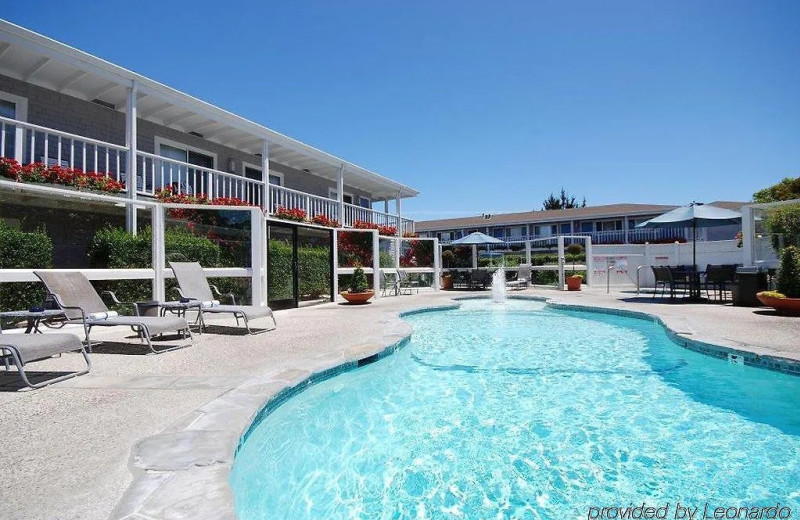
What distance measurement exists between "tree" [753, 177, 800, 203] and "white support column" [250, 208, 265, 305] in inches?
991

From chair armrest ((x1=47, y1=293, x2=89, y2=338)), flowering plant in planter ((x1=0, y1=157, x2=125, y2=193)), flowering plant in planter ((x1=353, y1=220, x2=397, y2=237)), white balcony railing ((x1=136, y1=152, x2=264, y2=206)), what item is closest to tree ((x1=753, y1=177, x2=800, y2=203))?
flowering plant in planter ((x1=353, y1=220, x2=397, y2=237))

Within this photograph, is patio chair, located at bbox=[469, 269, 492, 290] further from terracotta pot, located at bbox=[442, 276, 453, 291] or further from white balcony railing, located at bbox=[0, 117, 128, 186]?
white balcony railing, located at bbox=[0, 117, 128, 186]

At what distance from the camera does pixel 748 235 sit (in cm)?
1167

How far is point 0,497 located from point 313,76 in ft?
56.9

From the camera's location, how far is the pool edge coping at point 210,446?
5.71 ft

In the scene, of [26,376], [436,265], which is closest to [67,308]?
[26,376]

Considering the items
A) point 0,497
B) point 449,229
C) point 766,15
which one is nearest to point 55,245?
point 0,497

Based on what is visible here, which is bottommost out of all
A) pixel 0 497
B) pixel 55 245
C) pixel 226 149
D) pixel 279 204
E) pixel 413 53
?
pixel 0 497

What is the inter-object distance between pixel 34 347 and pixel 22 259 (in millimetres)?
3851

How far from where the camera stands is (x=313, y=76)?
1697 centimetres

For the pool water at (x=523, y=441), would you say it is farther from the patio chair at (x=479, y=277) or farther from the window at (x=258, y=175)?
the window at (x=258, y=175)

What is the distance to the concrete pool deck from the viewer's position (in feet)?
6.15

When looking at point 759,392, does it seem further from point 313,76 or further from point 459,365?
point 313,76

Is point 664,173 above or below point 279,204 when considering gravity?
above
